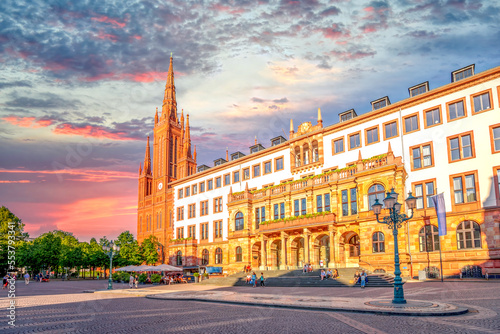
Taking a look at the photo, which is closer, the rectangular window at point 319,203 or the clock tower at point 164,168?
the rectangular window at point 319,203

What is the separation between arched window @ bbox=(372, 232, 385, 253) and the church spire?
6986cm

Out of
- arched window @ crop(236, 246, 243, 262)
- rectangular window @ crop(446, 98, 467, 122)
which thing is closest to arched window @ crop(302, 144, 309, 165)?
arched window @ crop(236, 246, 243, 262)

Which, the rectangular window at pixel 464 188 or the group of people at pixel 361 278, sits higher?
the rectangular window at pixel 464 188

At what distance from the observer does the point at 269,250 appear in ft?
167

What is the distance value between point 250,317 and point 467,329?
817 centimetres

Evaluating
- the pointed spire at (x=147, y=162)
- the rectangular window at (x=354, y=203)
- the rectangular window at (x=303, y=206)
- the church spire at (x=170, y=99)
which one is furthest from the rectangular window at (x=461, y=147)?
the pointed spire at (x=147, y=162)

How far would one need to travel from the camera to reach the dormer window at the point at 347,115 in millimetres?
48188

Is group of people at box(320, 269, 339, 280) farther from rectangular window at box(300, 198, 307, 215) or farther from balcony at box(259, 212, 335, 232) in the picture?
rectangular window at box(300, 198, 307, 215)

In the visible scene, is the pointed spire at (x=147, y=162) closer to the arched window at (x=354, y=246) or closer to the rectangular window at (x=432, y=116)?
the arched window at (x=354, y=246)

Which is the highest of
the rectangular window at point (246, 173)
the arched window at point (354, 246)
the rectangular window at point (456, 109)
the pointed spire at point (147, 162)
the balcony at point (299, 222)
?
the pointed spire at point (147, 162)

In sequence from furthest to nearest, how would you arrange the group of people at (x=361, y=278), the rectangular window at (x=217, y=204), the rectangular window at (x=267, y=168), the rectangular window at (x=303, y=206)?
the rectangular window at (x=217, y=204), the rectangular window at (x=267, y=168), the rectangular window at (x=303, y=206), the group of people at (x=361, y=278)

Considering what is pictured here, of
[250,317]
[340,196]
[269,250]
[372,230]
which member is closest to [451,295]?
[250,317]

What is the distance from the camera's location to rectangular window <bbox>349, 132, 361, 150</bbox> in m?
45.6

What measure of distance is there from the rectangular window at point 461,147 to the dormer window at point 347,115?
1269 cm
